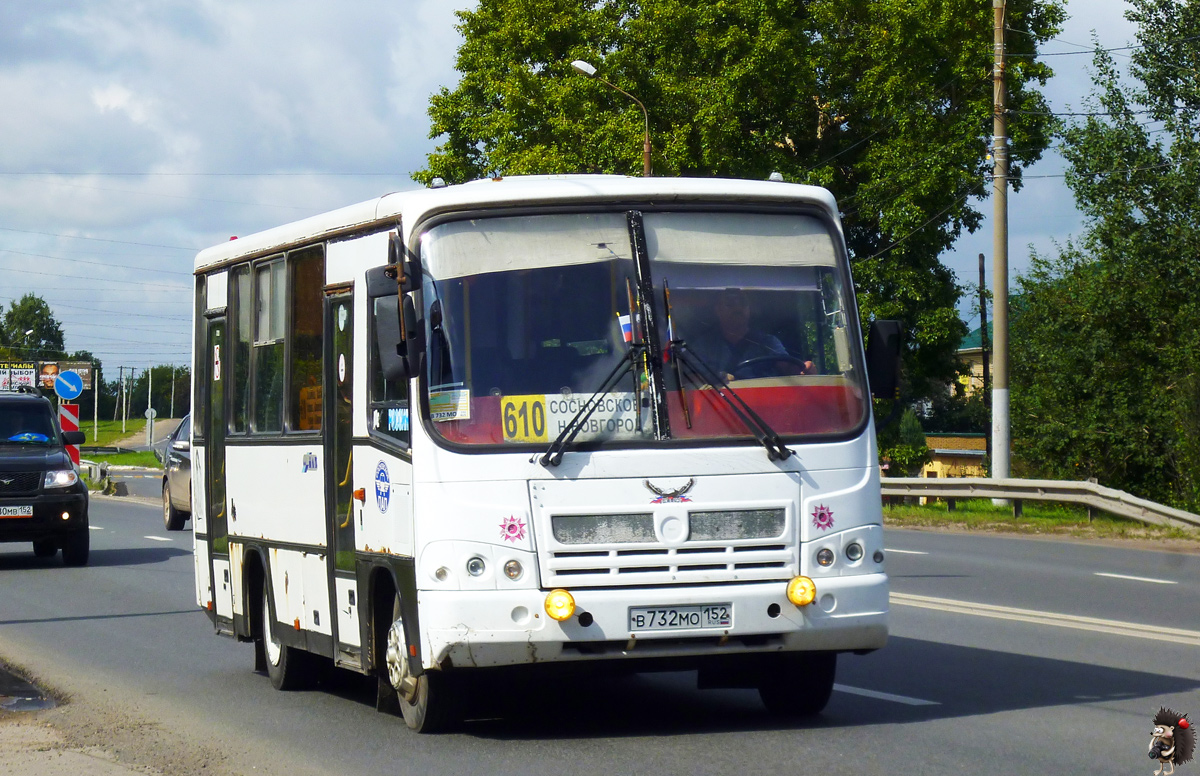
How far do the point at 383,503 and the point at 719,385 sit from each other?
1720 mm

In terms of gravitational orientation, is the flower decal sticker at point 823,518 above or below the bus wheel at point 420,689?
above

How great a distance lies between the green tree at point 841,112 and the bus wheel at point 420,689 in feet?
98.6

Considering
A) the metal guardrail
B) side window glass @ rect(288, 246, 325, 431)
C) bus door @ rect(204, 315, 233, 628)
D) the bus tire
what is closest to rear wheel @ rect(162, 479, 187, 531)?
the metal guardrail

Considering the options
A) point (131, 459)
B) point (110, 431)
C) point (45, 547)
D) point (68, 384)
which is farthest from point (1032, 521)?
point (110, 431)

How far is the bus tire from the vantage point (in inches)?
385

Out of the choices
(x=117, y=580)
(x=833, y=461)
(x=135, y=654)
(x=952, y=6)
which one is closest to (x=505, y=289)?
(x=833, y=461)

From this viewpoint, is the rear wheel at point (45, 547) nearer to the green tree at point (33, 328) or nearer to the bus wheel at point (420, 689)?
the bus wheel at point (420, 689)

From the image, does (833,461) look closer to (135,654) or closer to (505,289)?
(505,289)

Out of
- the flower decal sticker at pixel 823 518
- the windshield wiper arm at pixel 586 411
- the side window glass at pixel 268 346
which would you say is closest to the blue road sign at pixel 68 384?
the side window glass at pixel 268 346

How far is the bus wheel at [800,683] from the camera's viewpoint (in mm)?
7973

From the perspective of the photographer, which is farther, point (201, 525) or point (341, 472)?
point (201, 525)

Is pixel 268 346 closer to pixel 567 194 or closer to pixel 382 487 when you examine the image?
pixel 382 487

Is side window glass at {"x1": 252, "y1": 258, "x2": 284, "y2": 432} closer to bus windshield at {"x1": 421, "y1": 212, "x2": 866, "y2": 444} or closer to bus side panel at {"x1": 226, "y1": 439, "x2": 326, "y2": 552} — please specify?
bus side panel at {"x1": 226, "y1": 439, "x2": 326, "y2": 552}

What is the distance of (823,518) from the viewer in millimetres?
7441
